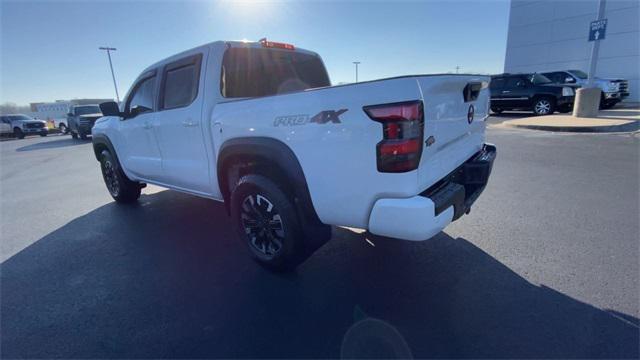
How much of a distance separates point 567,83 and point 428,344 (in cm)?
1710

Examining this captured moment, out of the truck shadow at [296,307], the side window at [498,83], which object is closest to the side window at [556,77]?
the side window at [498,83]

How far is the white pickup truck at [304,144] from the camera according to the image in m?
2.05

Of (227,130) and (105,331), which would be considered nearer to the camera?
(105,331)

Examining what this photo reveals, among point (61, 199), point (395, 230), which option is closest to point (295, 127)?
point (395, 230)

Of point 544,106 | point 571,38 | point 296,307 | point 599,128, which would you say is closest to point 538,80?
point 544,106

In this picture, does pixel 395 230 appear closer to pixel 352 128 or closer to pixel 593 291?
pixel 352 128

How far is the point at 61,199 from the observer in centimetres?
583

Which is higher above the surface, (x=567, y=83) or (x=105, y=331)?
(x=567, y=83)

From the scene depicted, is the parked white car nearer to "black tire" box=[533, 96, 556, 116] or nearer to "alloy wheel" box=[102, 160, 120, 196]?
"alloy wheel" box=[102, 160, 120, 196]

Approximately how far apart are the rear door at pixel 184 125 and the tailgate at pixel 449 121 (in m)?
2.17

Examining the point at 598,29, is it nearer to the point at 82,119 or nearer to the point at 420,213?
the point at 420,213

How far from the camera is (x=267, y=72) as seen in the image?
3.74 meters

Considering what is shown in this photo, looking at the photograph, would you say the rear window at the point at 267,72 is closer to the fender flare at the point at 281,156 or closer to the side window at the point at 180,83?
the side window at the point at 180,83

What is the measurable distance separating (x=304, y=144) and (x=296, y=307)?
126 centimetres
